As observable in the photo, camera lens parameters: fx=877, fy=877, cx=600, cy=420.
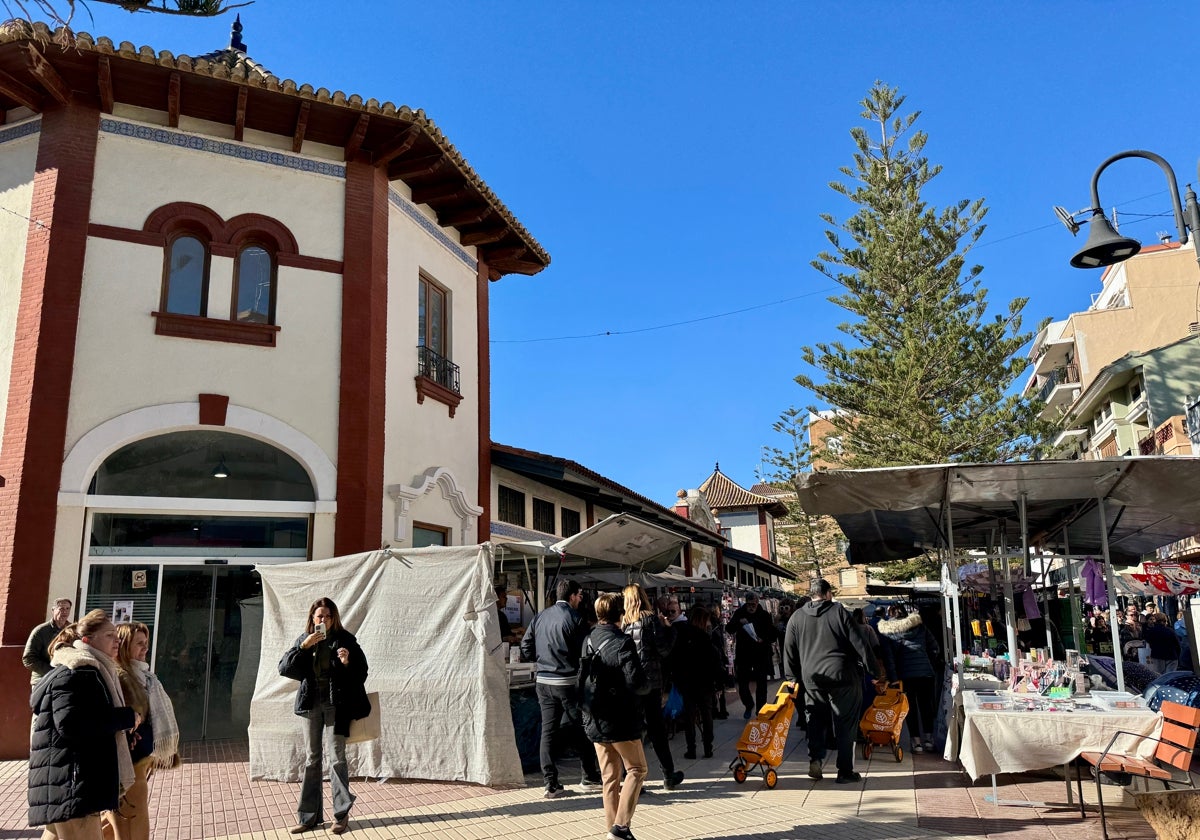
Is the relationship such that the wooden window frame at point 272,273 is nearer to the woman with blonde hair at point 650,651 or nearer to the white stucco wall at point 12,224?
the white stucco wall at point 12,224

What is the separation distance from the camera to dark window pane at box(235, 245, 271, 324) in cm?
1155

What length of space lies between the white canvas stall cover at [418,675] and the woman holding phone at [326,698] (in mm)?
1402

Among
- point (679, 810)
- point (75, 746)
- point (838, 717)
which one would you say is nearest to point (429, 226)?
point (838, 717)

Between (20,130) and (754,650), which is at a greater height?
(20,130)

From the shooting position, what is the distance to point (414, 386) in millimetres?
13008

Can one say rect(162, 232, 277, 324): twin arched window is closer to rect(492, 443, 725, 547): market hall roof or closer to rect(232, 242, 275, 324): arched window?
rect(232, 242, 275, 324): arched window

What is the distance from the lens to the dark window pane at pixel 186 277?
11.2 metres

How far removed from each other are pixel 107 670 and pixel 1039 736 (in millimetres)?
6430

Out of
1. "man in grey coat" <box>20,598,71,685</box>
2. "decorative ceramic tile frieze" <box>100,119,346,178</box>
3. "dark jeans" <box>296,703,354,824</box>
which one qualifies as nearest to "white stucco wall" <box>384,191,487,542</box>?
"decorative ceramic tile frieze" <box>100,119,346,178</box>

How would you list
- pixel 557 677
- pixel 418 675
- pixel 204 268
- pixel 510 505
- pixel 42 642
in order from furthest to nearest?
pixel 510 505 → pixel 204 268 → pixel 42 642 → pixel 418 675 → pixel 557 677

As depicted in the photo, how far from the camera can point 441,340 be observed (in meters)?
14.2

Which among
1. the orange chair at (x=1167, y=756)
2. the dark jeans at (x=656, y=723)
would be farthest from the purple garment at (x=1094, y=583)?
the dark jeans at (x=656, y=723)

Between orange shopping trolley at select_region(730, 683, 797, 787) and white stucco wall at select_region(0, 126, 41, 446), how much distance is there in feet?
30.6

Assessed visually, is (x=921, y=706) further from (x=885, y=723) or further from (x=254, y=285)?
(x=254, y=285)
